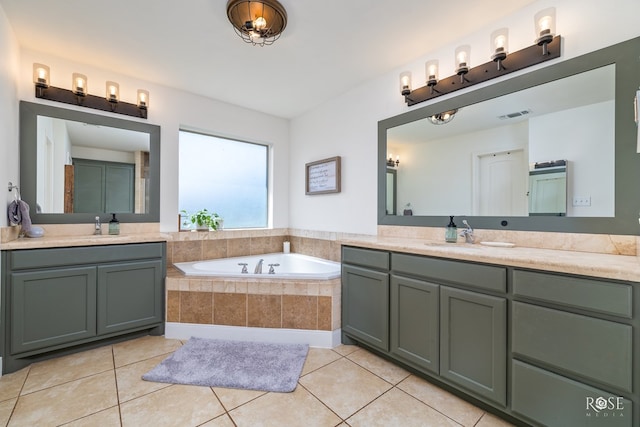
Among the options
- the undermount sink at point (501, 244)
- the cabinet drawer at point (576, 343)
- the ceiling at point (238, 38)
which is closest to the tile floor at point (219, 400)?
the cabinet drawer at point (576, 343)

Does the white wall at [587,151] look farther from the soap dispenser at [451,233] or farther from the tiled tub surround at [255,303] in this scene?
the tiled tub surround at [255,303]

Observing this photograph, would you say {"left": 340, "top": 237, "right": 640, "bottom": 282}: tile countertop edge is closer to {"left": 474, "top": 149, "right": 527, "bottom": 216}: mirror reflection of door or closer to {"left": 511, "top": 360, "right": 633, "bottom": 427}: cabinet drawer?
{"left": 474, "top": 149, "right": 527, "bottom": 216}: mirror reflection of door

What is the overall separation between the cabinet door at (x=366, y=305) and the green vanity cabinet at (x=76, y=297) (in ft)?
5.38

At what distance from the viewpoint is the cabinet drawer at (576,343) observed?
1123 mm

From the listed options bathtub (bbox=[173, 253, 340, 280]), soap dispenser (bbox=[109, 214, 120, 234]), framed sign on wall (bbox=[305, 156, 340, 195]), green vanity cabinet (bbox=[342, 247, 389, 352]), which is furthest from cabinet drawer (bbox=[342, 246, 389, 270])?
soap dispenser (bbox=[109, 214, 120, 234])

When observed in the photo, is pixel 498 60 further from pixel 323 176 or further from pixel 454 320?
pixel 323 176

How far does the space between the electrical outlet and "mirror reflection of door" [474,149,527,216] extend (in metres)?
0.25

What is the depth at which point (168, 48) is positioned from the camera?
89.5 inches

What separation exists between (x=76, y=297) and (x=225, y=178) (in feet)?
6.33

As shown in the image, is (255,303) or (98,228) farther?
(98,228)

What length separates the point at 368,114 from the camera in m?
2.83

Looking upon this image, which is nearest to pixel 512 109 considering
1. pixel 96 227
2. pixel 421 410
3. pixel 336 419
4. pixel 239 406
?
pixel 421 410

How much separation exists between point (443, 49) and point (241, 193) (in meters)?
2.70

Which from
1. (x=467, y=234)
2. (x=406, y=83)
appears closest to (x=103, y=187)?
(x=406, y=83)
